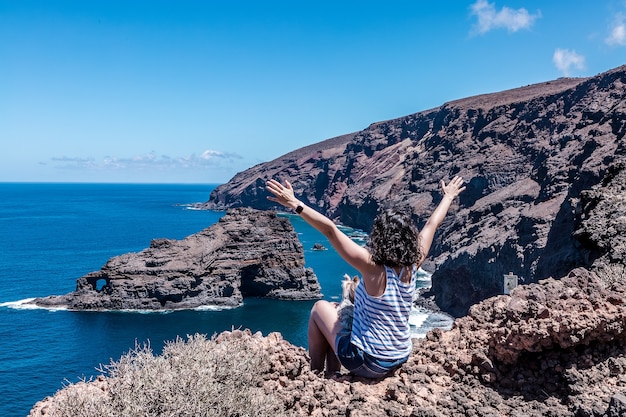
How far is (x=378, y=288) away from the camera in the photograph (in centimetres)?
470

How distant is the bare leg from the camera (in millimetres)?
5234

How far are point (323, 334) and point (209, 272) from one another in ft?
177

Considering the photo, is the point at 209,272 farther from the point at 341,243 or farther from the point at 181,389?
the point at 341,243

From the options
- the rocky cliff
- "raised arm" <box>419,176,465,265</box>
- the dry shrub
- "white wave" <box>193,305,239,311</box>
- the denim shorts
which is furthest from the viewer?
"white wave" <box>193,305,239,311</box>

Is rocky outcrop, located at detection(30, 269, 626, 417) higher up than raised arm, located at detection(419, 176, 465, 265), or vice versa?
raised arm, located at detection(419, 176, 465, 265)

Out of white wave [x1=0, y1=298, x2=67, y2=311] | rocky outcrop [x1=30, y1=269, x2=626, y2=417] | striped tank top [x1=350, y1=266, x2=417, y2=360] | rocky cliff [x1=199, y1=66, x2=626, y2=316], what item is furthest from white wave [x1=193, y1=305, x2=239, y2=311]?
striped tank top [x1=350, y1=266, x2=417, y2=360]

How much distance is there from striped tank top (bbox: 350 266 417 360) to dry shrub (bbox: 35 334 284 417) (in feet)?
→ 3.35

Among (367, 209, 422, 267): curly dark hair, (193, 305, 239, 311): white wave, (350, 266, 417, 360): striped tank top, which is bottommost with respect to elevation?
(193, 305, 239, 311): white wave

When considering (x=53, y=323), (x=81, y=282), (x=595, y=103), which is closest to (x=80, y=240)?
(x=81, y=282)

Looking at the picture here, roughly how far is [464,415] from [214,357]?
7.85 ft

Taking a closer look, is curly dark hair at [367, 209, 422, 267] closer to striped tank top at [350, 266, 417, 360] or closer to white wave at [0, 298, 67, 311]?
striped tank top at [350, 266, 417, 360]

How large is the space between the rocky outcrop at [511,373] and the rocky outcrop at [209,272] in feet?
170

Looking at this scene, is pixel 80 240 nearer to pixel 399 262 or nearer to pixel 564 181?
pixel 564 181

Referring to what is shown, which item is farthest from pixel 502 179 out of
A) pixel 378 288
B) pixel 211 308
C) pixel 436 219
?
pixel 378 288
